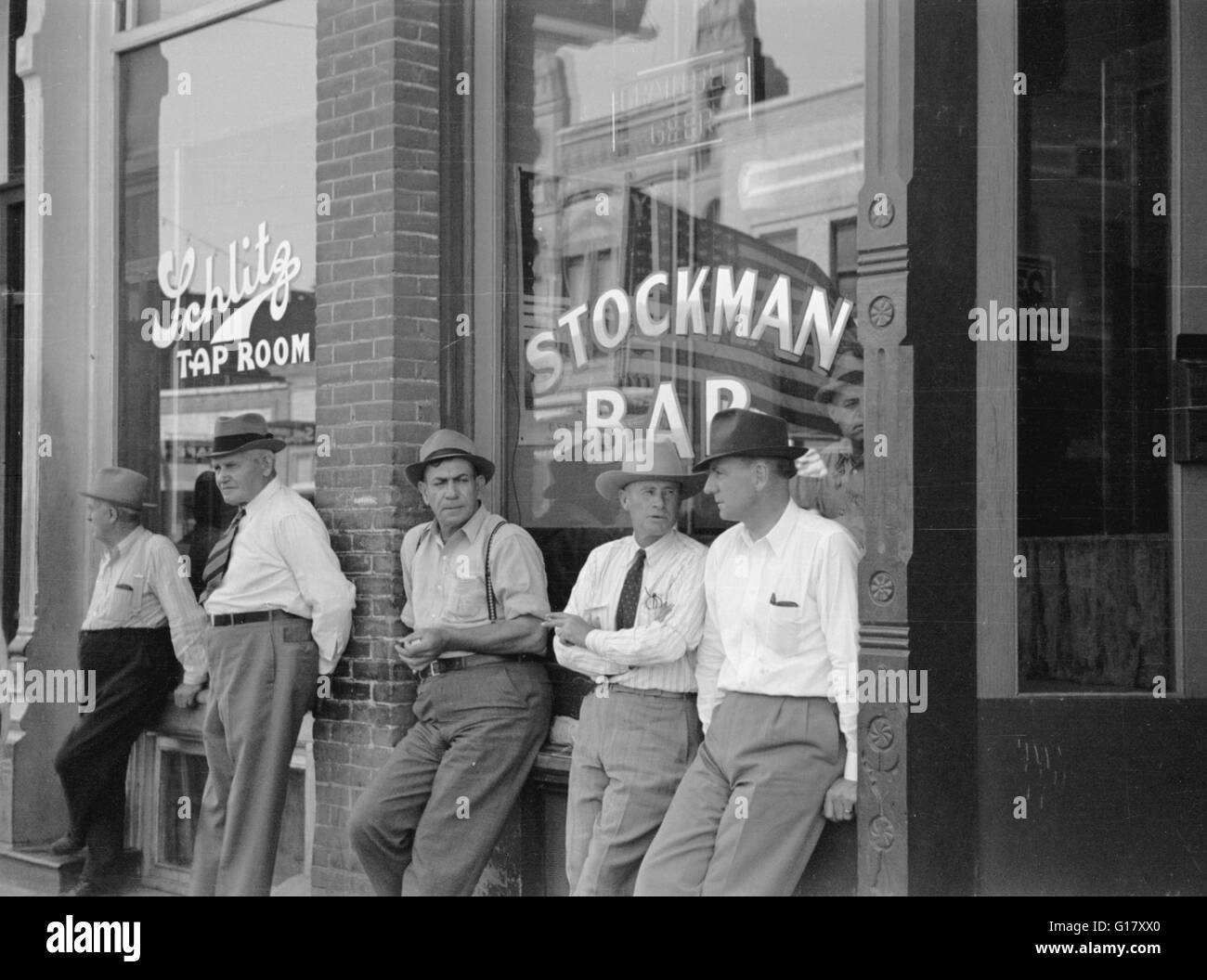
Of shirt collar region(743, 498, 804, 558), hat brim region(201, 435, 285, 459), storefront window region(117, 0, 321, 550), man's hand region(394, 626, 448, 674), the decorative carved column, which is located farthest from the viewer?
storefront window region(117, 0, 321, 550)

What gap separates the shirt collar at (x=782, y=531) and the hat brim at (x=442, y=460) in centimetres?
148

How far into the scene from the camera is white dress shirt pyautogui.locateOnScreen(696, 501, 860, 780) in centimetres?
527

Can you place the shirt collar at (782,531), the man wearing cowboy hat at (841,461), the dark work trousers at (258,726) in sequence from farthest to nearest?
the dark work trousers at (258,726) < the man wearing cowboy hat at (841,461) < the shirt collar at (782,531)

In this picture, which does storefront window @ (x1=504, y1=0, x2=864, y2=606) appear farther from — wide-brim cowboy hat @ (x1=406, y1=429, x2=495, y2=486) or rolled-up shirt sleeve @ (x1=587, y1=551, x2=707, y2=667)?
rolled-up shirt sleeve @ (x1=587, y1=551, x2=707, y2=667)

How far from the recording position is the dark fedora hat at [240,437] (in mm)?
6930

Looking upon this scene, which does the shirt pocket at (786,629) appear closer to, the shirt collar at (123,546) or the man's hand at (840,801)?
the man's hand at (840,801)

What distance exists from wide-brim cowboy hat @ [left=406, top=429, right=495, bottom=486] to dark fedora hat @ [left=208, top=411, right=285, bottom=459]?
31.5 inches

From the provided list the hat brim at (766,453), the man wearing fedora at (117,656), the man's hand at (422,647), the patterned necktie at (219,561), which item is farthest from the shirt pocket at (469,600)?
the man wearing fedora at (117,656)

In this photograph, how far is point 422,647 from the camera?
632 centimetres

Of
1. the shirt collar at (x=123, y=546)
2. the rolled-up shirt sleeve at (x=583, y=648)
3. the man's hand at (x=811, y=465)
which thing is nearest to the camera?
the rolled-up shirt sleeve at (x=583, y=648)

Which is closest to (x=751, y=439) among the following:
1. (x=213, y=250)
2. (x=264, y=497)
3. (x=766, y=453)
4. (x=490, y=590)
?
(x=766, y=453)

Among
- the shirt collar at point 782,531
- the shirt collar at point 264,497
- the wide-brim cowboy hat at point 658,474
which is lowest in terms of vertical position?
the shirt collar at point 782,531

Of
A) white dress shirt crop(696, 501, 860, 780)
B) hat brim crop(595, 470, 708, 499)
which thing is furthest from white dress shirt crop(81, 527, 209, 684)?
white dress shirt crop(696, 501, 860, 780)

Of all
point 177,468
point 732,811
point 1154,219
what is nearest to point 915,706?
point 732,811
